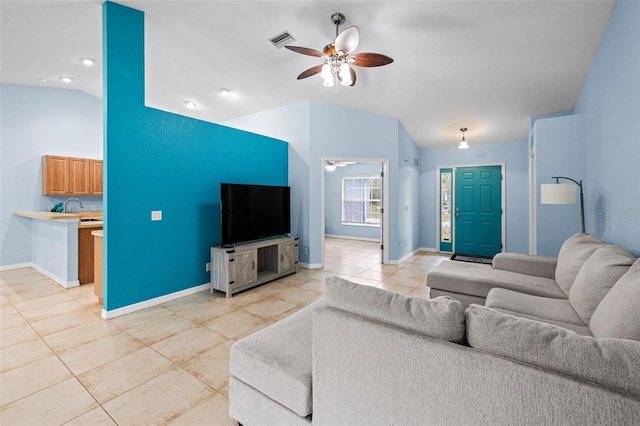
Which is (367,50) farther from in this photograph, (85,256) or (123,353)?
(85,256)

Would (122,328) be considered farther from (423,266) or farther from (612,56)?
(612,56)

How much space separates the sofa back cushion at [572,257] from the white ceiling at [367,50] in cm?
209

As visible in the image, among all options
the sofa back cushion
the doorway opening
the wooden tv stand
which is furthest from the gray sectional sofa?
the doorway opening

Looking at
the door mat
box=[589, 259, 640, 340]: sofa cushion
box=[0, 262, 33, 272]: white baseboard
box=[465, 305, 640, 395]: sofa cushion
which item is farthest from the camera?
the door mat

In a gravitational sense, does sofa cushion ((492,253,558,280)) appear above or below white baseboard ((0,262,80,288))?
above

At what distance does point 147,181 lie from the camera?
338 cm

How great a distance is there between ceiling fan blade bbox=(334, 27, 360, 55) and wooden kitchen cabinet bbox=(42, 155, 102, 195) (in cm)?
603

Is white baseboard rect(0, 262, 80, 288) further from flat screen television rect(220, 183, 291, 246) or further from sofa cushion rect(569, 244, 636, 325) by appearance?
sofa cushion rect(569, 244, 636, 325)

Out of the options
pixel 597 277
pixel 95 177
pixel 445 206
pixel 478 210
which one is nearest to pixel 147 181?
pixel 95 177

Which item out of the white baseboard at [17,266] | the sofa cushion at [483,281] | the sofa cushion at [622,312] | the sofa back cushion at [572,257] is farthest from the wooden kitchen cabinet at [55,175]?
the sofa back cushion at [572,257]

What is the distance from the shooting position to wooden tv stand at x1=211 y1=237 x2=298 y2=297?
379cm

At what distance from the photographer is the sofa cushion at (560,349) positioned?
2.65 ft

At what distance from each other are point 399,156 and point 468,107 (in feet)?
4.67

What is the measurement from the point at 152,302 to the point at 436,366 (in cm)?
349
